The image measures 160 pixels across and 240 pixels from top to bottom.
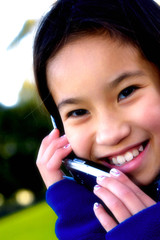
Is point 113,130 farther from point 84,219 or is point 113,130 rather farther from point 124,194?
point 84,219

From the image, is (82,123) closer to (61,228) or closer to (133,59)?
(133,59)

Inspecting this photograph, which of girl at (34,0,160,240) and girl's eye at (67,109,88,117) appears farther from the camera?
girl's eye at (67,109,88,117)

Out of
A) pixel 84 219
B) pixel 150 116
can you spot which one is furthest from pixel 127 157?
Result: pixel 84 219

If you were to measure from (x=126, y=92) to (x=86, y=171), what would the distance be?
0.50 m

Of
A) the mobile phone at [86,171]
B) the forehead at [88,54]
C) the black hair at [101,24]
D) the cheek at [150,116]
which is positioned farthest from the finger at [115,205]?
the black hair at [101,24]

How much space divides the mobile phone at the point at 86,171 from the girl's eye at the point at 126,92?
387 millimetres

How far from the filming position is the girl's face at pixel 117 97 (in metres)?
1.68

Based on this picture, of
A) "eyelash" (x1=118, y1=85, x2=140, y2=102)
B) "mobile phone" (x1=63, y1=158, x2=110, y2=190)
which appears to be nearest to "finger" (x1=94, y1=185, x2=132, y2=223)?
"mobile phone" (x1=63, y1=158, x2=110, y2=190)

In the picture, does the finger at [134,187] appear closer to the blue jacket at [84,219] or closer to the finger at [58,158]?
the blue jacket at [84,219]

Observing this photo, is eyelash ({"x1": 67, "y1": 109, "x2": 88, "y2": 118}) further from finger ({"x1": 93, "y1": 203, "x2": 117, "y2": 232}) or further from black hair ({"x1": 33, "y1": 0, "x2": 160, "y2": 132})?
finger ({"x1": 93, "y1": 203, "x2": 117, "y2": 232})

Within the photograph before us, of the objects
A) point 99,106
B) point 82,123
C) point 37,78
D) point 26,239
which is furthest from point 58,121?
point 26,239

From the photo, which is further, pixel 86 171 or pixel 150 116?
pixel 86 171

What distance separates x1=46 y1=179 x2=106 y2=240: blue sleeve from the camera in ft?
5.74

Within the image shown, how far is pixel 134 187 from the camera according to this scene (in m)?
1.62
